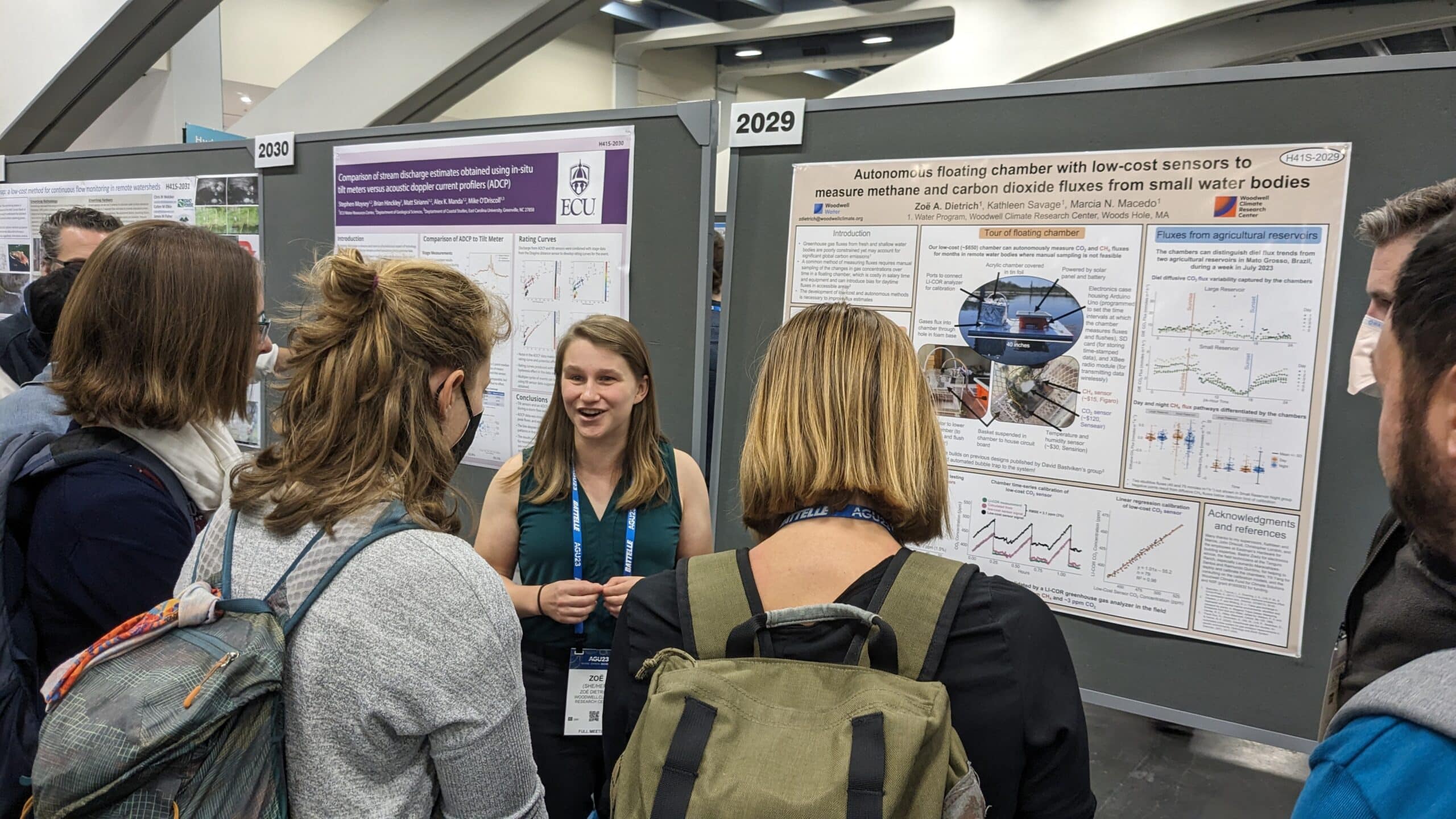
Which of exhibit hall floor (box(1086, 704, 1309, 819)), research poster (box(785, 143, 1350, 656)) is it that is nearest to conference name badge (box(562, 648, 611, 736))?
research poster (box(785, 143, 1350, 656))

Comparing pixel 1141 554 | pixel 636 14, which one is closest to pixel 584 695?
pixel 1141 554

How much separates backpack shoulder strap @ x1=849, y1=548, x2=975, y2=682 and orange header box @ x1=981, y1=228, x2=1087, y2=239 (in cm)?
102

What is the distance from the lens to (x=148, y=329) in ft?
4.10

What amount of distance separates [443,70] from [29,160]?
231cm

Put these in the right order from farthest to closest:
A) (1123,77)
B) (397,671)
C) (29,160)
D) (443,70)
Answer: (443,70) → (29,160) → (1123,77) → (397,671)

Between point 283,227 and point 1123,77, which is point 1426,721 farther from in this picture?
point 283,227

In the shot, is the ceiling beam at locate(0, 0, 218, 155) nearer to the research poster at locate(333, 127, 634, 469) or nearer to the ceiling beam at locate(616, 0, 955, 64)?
the research poster at locate(333, 127, 634, 469)

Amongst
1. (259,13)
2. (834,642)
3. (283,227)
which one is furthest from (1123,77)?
(259,13)

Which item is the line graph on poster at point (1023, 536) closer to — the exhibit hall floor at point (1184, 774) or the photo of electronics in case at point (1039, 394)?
the photo of electronics in case at point (1039, 394)

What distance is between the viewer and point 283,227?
2879mm

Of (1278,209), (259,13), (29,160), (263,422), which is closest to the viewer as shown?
(1278,209)

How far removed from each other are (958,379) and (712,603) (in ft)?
3.49

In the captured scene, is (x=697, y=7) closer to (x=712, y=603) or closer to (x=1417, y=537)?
(x=712, y=603)

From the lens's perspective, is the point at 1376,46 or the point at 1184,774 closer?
the point at 1184,774
